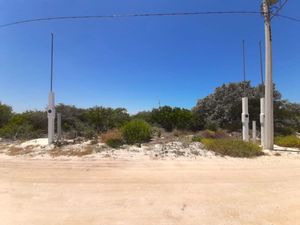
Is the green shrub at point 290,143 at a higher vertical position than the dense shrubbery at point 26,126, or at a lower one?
lower

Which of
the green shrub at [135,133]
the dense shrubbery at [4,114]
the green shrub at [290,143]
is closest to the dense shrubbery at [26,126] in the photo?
the dense shrubbery at [4,114]

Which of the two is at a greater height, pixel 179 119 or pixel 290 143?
pixel 179 119

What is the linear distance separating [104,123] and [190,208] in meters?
15.3

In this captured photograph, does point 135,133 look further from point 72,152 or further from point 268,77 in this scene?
point 268,77

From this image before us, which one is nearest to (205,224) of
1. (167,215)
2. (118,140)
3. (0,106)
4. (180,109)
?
(167,215)

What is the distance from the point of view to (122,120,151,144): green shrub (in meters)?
14.2

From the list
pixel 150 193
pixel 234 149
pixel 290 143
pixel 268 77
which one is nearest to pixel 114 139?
pixel 234 149

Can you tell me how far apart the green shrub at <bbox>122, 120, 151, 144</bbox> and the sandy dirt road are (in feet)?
14.3

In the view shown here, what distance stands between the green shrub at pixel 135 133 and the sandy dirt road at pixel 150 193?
4.35 meters

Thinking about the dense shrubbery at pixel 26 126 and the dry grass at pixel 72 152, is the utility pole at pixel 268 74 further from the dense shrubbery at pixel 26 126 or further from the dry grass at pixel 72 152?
the dense shrubbery at pixel 26 126

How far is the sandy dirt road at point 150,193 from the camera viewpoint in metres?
4.99

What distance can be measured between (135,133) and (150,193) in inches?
320

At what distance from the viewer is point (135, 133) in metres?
14.5

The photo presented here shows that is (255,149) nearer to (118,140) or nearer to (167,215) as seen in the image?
(118,140)
